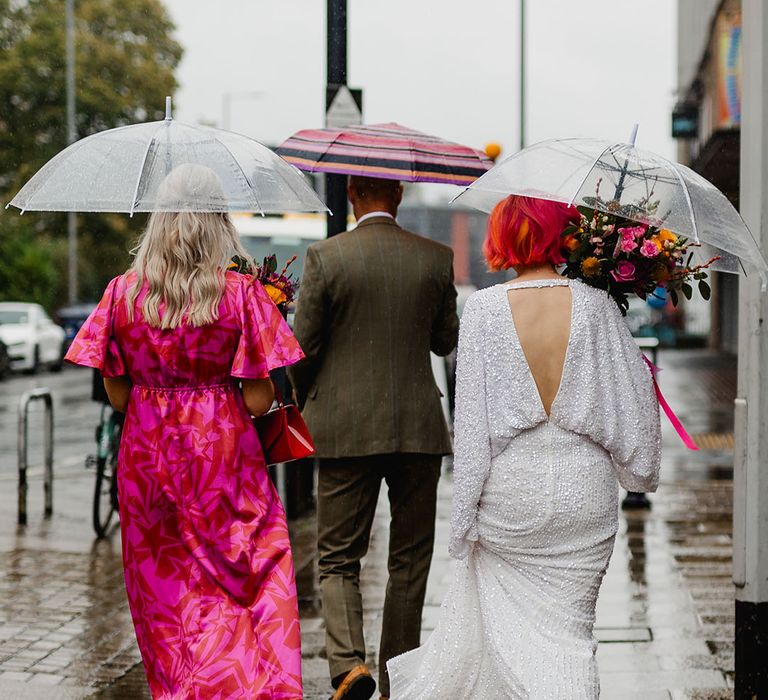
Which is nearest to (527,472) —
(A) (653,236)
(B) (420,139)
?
(A) (653,236)

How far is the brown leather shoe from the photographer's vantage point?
4699 millimetres

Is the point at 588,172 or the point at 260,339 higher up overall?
the point at 588,172

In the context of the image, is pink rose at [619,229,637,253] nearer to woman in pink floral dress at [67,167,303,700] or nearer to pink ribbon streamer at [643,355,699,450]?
pink ribbon streamer at [643,355,699,450]

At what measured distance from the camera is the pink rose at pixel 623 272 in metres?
3.96

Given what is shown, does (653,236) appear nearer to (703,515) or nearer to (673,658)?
(673,658)

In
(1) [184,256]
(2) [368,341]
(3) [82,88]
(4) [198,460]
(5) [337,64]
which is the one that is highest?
(3) [82,88]

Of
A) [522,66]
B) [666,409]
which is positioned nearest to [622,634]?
[666,409]

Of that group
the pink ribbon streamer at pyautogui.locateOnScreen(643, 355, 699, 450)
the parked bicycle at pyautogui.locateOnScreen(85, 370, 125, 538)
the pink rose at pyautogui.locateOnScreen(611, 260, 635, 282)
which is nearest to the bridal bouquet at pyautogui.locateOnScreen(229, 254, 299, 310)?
the pink rose at pyautogui.locateOnScreen(611, 260, 635, 282)

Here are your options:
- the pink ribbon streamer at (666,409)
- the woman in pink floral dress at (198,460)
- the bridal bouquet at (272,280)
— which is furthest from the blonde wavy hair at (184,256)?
the pink ribbon streamer at (666,409)

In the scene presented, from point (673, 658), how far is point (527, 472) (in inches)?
85.0

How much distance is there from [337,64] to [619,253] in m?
4.55

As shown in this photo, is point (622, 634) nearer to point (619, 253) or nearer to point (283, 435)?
point (283, 435)

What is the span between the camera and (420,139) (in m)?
5.48

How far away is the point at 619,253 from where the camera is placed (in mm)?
3996
